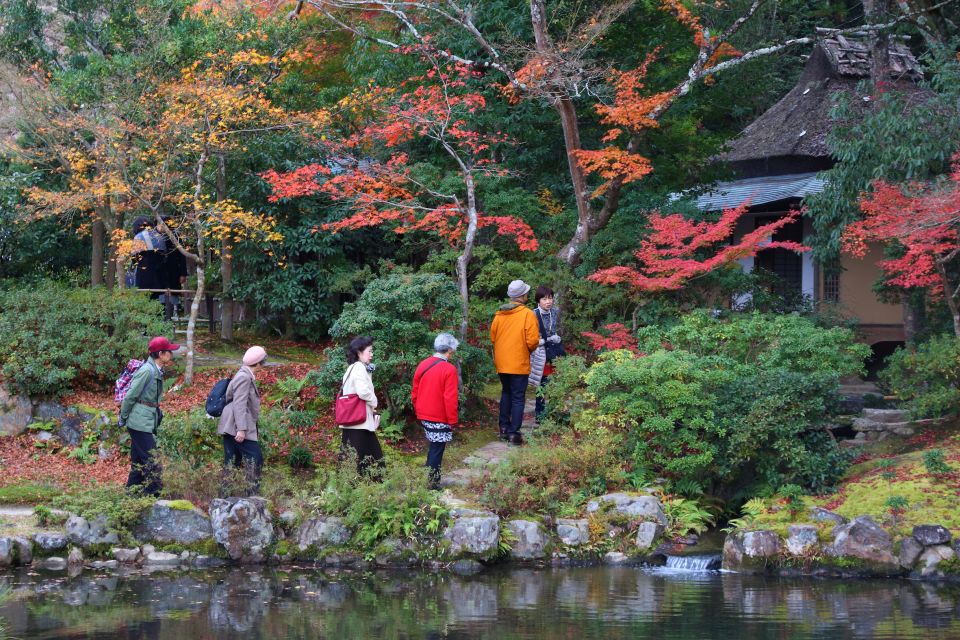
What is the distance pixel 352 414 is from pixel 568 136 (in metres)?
7.21

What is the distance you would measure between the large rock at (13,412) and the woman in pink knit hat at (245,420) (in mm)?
4081

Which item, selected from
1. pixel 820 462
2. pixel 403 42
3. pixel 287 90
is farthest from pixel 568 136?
pixel 820 462

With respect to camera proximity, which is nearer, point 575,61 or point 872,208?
point 872,208

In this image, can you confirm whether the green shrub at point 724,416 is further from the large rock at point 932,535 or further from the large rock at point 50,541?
the large rock at point 50,541

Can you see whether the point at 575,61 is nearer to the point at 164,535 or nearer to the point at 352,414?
the point at 352,414

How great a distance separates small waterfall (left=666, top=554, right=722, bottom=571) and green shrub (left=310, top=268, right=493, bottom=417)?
3.99m

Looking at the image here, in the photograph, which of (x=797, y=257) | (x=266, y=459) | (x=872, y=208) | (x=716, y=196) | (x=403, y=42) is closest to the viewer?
(x=266, y=459)

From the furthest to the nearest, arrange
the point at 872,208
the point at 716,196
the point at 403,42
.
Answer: the point at 716,196
the point at 403,42
the point at 872,208

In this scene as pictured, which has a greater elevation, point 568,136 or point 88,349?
point 568,136

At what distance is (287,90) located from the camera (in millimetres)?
16578

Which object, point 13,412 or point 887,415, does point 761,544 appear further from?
point 13,412

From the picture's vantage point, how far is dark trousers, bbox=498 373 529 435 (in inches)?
485

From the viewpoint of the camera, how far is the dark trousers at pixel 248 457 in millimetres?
10219

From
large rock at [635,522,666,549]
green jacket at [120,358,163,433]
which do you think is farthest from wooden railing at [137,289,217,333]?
large rock at [635,522,666,549]
